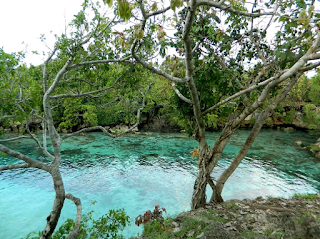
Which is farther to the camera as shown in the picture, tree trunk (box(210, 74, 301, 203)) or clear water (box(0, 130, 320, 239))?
clear water (box(0, 130, 320, 239))

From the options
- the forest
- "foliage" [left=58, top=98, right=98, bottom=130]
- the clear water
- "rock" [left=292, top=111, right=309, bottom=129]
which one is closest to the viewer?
the forest

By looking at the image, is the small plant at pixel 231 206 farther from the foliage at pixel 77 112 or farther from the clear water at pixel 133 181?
the foliage at pixel 77 112

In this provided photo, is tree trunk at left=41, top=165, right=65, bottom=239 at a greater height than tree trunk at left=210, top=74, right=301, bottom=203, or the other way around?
tree trunk at left=210, top=74, right=301, bottom=203

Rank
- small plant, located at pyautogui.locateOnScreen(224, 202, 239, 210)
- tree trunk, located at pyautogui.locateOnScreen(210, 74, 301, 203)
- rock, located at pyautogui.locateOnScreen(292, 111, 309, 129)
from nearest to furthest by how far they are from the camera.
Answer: tree trunk, located at pyautogui.locateOnScreen(210, 74, 301, 203), small plant, located at pyautogui.locateOnScreen(224, 202, 239, 210), rock, located at pyautogui.locateOnScreen(292, 111, 309, 129)

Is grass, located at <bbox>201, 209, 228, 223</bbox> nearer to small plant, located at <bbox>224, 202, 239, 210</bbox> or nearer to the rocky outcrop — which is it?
the rocky outcrop

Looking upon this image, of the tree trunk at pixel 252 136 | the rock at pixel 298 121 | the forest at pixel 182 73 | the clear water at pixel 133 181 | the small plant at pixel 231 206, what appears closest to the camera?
the forest at pixel 182 73

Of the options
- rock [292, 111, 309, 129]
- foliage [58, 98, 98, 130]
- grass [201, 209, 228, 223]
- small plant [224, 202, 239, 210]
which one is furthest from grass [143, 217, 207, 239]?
rock [292, 111, 309, 129]

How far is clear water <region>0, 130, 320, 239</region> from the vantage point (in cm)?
795

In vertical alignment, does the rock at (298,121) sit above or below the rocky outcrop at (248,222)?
above

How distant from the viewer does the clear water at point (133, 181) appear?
795 cm

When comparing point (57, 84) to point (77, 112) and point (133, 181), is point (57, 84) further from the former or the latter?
point (77, 112)

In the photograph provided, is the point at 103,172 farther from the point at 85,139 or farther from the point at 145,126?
the point at 145,126

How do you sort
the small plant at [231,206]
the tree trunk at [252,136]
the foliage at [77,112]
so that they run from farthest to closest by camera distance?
the foliage at [77,112] → the small plant at [231,206] → the tree trunk at [252,136]

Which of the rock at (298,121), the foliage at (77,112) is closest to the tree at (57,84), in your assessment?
the foliage at (77,112)
